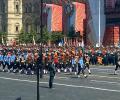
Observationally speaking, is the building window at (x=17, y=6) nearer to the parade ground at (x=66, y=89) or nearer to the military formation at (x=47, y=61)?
the military formation at (x=47, y=61)

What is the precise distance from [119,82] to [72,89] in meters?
4.15

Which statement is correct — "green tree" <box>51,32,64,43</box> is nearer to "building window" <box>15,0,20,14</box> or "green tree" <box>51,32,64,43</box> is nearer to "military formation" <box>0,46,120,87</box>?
"building window" <box>15,0,20,14</box>

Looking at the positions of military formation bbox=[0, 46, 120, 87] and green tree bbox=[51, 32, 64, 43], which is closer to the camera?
military formation bbox=[0, 46, 120, 87]

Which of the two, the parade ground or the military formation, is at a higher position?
the military formation

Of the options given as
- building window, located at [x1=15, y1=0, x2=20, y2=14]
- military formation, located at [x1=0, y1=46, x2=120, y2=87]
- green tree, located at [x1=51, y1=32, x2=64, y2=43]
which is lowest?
military formation, located at [x1=0, y1=46, x2=120, y2=87]

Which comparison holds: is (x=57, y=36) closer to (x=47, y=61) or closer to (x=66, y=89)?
(x=47, y=61)

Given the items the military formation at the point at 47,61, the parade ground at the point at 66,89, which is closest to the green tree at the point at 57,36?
the military formation at the point at 47,61

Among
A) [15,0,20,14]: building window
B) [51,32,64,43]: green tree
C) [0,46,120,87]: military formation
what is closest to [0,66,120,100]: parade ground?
[0,46,120,87]: military formation

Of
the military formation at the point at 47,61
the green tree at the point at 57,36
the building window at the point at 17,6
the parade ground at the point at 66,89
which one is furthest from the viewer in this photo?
the building window at the point at 17,6

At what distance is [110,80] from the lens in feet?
110

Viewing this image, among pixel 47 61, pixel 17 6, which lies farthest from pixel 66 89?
pixel 17 6

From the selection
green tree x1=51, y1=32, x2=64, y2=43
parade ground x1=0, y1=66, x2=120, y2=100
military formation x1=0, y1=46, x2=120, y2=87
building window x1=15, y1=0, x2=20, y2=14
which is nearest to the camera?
parade ground x1=0, y1=66, x2=120, y2=100

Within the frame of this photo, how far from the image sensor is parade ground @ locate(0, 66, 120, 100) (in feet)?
83.2

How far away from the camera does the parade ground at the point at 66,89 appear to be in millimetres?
25359
